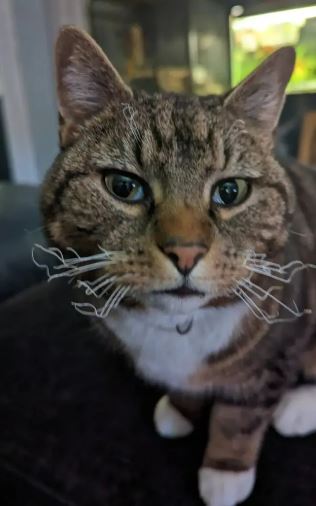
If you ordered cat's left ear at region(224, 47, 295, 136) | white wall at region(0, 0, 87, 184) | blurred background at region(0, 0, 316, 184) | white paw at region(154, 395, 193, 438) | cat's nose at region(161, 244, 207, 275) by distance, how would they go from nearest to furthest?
cat's nose at region(161, 244, 207, 275) → cat's left ear at region(224, 47, 295, 136) → white paw at region(154, 395, 193, 438) → blurred background at region(0, 0, 316, 184) → white wall at region(0, 0, 87, 184)

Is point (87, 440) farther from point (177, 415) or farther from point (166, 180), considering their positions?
point (166, 180)

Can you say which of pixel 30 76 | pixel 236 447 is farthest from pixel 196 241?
pixel 30 76

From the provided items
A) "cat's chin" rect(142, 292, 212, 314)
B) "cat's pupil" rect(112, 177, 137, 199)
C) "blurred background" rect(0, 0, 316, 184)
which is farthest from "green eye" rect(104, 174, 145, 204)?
"blurred background" rect(0, 0, 316, 184)

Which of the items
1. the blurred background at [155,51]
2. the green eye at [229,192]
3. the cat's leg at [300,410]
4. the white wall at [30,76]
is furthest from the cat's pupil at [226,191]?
the white wall at [30,76]

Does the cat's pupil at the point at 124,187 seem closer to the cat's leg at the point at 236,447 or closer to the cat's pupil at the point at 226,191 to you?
the cat's pupil at the point at 226,191

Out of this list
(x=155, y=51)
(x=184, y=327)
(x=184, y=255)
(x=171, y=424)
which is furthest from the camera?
(x=155, y=51)

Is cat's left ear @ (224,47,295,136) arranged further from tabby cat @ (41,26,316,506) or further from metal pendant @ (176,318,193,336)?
metal pendant @ (176,318,193,336)
